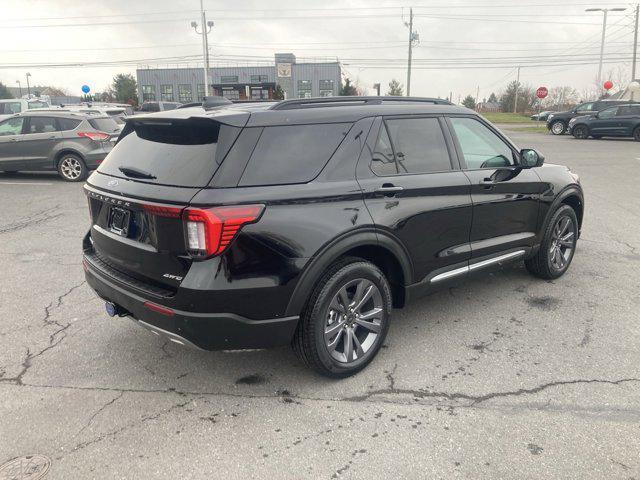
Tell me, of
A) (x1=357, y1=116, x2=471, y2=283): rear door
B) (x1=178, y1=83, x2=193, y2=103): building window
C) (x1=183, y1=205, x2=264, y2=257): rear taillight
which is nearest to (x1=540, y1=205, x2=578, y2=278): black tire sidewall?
(x1=357, y1=116, x2=471, y2=283): rear door

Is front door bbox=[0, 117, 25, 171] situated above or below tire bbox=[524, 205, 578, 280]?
above

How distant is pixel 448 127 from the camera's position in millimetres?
4008

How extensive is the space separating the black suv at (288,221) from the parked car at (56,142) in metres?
8.52

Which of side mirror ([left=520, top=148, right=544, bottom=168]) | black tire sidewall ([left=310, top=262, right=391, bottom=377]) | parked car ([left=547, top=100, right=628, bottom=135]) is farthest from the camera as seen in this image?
parked car ([left=547, top=100, right=628, bottom=135])

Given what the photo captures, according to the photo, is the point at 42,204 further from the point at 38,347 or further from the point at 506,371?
the point at 506,371

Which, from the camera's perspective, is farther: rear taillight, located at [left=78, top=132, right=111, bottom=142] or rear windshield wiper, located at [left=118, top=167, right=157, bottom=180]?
rear taillight, located at [left=78, top=132, right=111, bottom=142]

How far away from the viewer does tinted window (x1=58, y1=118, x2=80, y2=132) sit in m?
11.3

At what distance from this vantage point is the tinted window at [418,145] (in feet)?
11.8

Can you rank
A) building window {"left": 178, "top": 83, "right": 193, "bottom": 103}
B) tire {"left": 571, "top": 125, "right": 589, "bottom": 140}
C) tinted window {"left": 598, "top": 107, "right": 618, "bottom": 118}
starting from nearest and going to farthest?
1. tinted window {"left": 598, "top": 107, "right": 618, "bottom": 118}
2. tire {"left": 571, "top": 125, "right": 589, "bottom": 140}
3. building window {"left": 178, "top": 83, "right": 193, "bottom": 103}

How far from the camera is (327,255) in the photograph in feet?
9.90

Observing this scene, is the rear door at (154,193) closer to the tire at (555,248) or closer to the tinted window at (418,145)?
the tinted window at (418,145)

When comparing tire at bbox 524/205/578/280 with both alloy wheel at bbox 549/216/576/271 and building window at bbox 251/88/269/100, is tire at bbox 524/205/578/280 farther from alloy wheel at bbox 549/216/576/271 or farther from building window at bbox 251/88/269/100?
building window at bbox 251/88/269/100

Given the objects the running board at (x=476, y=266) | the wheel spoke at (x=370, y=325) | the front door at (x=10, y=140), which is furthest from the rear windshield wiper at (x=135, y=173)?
the front door at (x=10, y=140)

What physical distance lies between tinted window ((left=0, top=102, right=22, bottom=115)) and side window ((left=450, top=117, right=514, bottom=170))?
2061cm
